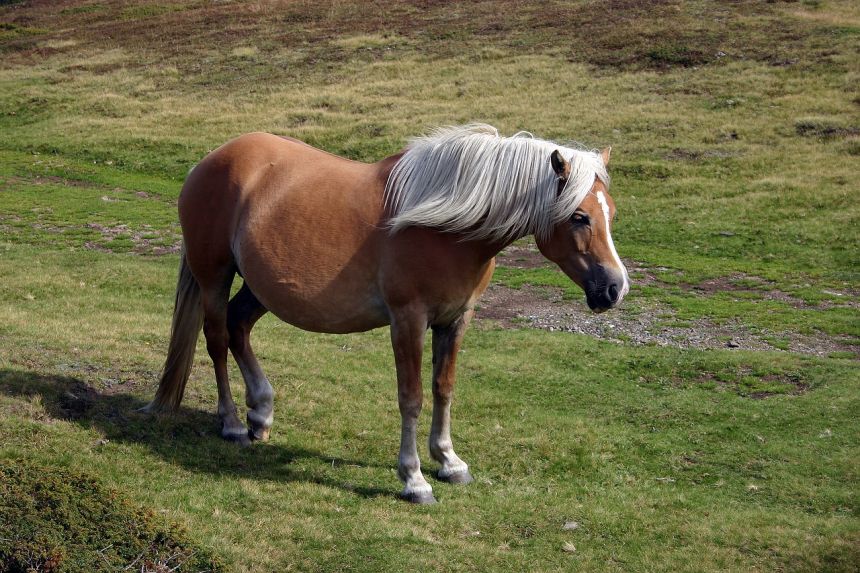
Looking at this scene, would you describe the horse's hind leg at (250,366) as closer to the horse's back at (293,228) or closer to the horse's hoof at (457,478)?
the horse's back at (293,228)

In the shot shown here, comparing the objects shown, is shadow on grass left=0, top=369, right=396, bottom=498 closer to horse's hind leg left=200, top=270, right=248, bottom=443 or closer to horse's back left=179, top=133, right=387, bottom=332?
horse's hind leg left=200, top=270, right=248, bottom=443

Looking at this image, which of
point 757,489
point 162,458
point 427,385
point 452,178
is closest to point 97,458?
point 162,458

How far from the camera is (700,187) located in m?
25.5

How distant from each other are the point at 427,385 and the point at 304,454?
132 inches

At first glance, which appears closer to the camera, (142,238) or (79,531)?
(79,531)

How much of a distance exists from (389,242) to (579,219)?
5.18 feet

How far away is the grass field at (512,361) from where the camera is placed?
6.86 meters

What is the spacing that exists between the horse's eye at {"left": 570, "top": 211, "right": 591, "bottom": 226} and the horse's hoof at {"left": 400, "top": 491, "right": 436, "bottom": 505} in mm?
2583

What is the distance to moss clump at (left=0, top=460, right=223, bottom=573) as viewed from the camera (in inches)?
215

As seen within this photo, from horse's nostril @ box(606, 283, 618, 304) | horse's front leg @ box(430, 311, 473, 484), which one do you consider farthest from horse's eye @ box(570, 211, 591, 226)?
horse's front leg @ box(430, 311, 473, 484)

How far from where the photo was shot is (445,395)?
8117 mm

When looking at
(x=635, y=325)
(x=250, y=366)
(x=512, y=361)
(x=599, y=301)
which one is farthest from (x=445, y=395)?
(x=635, y=325)

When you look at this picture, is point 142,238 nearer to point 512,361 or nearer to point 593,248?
point 512,361

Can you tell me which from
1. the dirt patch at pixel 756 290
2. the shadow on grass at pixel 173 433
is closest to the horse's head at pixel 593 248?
the shadow on grass at pixel 173 433
